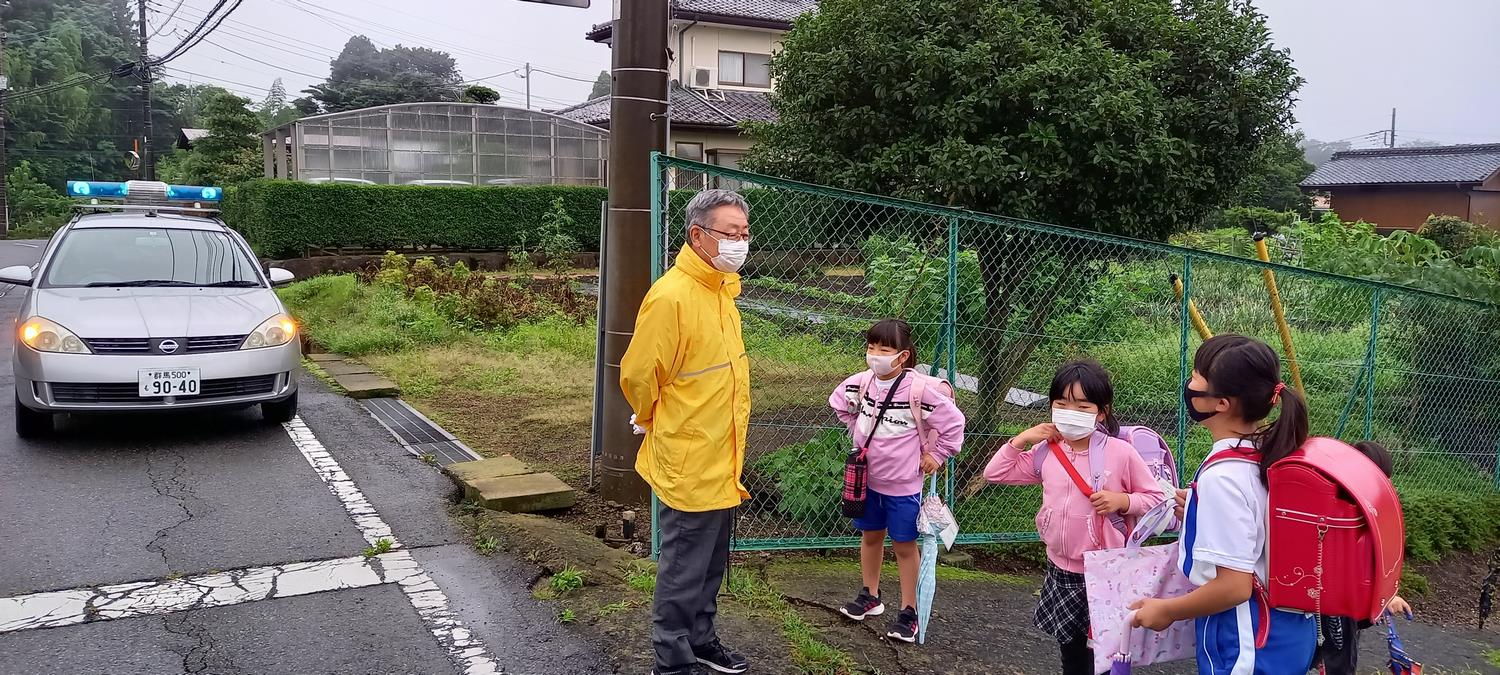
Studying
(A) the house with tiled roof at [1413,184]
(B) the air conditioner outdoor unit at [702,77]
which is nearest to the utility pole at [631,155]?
(B) the air conditioner outdoor unit at [702,77]

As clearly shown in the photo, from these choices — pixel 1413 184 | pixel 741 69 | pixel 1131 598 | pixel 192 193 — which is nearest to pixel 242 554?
pixel 1131 598

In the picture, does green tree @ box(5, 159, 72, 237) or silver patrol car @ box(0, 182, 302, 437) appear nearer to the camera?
silver patrol car @ box(0, 182, 302, 437)

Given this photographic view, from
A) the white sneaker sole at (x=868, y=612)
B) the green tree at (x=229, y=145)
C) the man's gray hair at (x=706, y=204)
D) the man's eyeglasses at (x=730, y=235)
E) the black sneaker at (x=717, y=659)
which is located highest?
the green tree at (x=229, y=145)

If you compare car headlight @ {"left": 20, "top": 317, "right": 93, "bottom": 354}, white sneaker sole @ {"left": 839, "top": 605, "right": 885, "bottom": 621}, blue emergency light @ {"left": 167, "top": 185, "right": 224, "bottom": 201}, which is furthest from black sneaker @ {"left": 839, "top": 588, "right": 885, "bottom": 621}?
blue emergency light @ {"left": 167, "top": 185, "right": 224, "bottom": 201}

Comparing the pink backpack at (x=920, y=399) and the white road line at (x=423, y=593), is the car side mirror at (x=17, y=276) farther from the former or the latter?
the pink backpack at (x=920, y=399)

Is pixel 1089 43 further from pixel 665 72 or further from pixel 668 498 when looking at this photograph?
pixel 668 498

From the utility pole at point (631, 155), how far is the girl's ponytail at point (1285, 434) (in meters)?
3.19

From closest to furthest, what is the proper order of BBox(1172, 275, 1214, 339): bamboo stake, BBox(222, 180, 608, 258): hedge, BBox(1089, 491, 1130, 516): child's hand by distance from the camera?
BBox(1089, 491, 1130, 516): child's hand, BBox(1172, 275, 1214, 339): bamboo stake, BBox(222, 180, 608, 258): hedge

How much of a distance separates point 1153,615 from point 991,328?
7.86 ft

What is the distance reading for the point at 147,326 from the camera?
19.5 ft

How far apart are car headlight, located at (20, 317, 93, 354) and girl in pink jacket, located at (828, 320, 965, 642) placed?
502 centimetres

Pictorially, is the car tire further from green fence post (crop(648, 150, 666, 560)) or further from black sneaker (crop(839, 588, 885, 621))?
black sneaker (crop(839, 588, 885, 621))

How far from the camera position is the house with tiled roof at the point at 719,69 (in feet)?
77.0

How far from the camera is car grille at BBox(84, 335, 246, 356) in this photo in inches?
229
